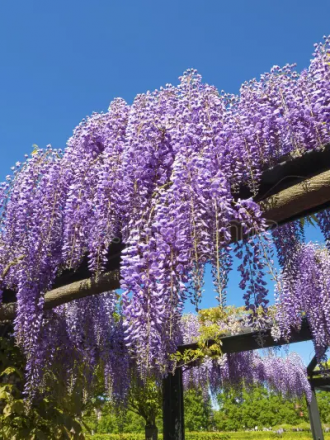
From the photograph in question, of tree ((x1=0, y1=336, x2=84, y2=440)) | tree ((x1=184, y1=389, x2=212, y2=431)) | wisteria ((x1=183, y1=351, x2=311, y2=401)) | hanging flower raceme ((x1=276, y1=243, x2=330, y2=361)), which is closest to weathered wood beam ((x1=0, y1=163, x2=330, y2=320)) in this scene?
tree ((x1=0, y1=336, x2=84, y2=440))

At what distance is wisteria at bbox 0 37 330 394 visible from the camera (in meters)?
2.58

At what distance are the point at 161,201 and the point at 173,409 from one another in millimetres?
6956

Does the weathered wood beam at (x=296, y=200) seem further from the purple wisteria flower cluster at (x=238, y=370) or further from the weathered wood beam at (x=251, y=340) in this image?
the purple wisteria flower cluster at (x=238, y=370)


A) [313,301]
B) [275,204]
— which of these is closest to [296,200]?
[275,204]

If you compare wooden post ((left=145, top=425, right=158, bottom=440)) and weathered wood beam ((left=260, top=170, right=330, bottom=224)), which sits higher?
weathered wood beam ((left=260, top=170, right=330, bottom=224))

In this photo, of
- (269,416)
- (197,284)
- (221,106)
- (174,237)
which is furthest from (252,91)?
(269,416)

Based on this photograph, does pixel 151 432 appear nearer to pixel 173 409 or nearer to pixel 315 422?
pixel 173 409

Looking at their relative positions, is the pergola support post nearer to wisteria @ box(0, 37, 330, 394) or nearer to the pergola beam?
wisteria @ box(0, 37, 330, 394)

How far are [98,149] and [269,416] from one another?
20332 mm

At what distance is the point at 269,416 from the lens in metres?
20.2

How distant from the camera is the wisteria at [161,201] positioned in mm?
2582

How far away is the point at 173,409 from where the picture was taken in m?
8.44

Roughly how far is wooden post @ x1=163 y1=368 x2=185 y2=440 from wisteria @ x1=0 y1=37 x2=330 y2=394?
4888 mm

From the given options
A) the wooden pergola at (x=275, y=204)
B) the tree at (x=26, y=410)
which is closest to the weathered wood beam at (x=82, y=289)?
the wooden pergola at (x=275, y=204)
